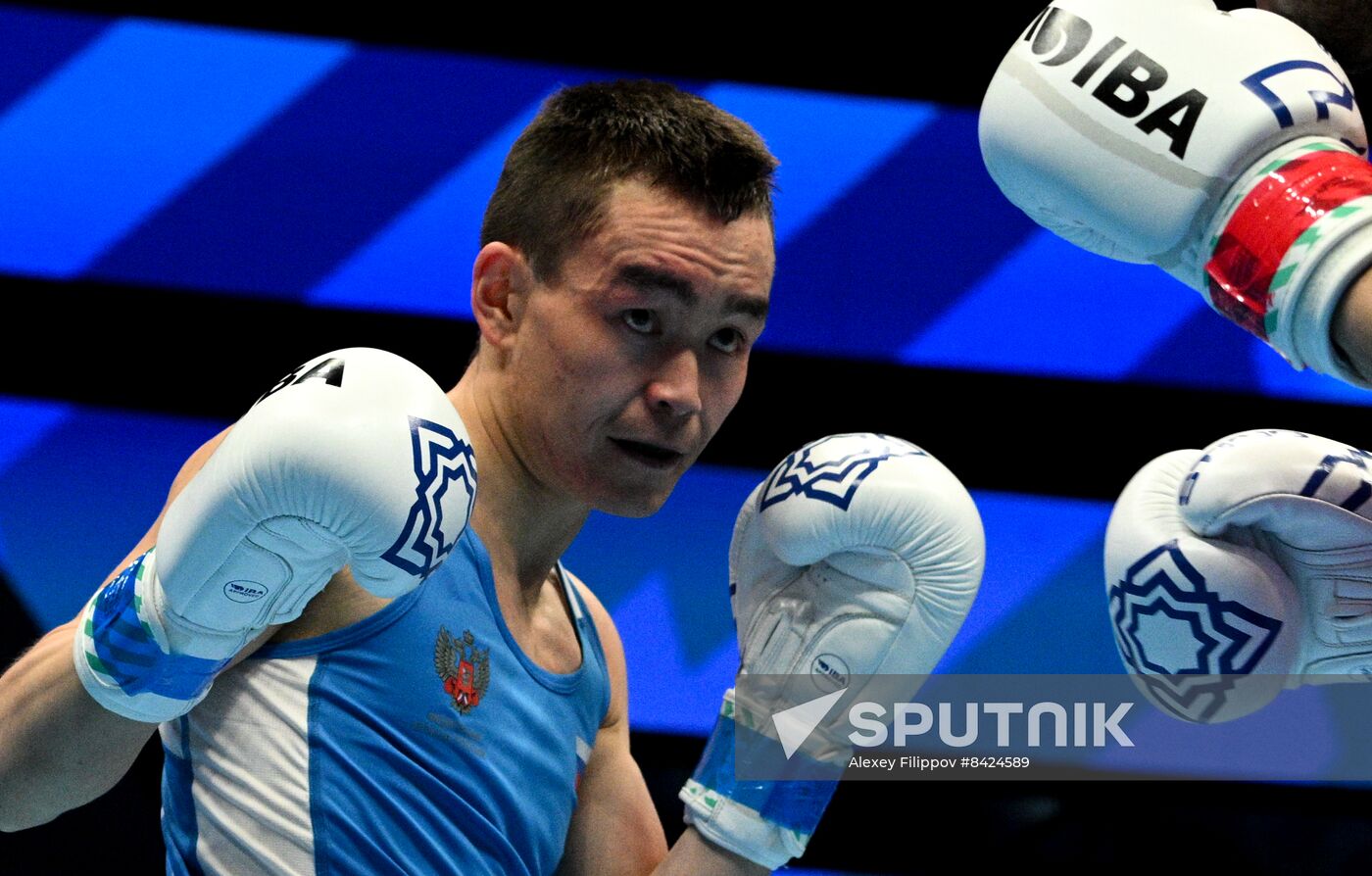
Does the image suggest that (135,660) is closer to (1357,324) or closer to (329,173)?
(1357,324)

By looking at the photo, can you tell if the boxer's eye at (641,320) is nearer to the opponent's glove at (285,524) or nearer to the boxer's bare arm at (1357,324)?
the opponent's glove at (285,524)

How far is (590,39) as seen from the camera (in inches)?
126

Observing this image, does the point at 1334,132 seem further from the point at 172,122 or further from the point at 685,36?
the point at 172,122

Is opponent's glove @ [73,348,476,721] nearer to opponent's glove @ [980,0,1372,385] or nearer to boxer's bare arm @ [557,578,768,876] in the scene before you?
opponent's glove @ [980,0,1372,385]

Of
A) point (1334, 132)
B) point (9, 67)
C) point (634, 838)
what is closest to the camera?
point (1334, 132)

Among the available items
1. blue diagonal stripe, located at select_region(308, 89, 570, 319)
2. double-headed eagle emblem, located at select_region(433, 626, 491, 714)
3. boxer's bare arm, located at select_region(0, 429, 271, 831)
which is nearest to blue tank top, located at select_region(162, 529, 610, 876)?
double-headed eagle emblem, located at select_region(433, 626, 491, 714)

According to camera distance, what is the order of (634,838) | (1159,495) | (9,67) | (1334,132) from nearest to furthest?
1. (1334,132)
2. (1159,495)
3. (634,838)
4. (9,67)

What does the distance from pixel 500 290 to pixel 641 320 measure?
23cm

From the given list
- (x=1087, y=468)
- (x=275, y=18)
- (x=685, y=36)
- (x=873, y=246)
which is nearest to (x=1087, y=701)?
(x=1087, y=468)

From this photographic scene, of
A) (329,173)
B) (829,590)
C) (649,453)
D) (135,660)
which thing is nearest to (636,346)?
(649,453)

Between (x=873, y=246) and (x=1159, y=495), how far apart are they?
1.43 metres

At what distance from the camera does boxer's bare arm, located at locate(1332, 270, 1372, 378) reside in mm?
1359

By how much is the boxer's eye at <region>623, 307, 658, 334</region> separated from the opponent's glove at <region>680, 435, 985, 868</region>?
0.94ft

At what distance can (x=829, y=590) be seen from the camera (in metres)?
2.07
